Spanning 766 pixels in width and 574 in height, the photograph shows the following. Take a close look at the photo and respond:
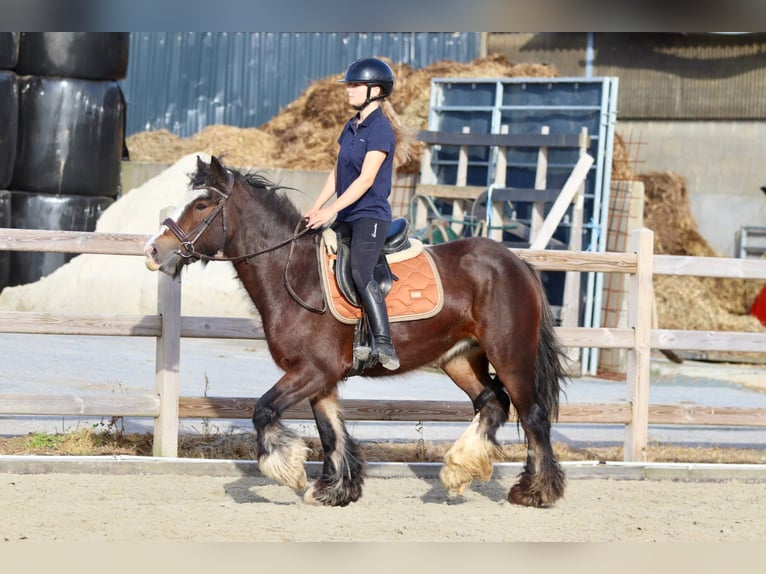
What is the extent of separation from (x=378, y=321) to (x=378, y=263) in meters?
0.41

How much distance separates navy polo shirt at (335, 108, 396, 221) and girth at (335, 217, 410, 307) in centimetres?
18

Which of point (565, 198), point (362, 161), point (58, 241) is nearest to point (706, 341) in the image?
point (362, 161)

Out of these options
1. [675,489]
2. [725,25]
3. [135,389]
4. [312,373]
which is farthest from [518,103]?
[725,25]

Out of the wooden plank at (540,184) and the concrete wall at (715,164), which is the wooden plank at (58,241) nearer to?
the wooden plank at (540,184)

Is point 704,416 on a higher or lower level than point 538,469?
higher

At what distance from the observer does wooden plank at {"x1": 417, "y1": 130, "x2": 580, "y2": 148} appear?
13695mm

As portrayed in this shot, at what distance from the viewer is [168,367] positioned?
23.9 feet

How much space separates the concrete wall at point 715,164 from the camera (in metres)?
21.1

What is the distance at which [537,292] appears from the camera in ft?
22.2

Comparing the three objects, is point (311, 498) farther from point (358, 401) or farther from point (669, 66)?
point (669, 66)

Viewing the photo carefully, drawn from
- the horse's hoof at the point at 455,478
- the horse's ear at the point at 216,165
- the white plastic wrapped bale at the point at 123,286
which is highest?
the horse's ear at the point at 216,165

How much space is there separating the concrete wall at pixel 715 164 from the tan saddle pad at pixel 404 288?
15.4 m

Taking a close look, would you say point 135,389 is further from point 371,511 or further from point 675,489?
point 675,489

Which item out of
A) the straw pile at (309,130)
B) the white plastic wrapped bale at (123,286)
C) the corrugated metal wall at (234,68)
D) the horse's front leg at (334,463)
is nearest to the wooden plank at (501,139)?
the straw pile at (309,130)
